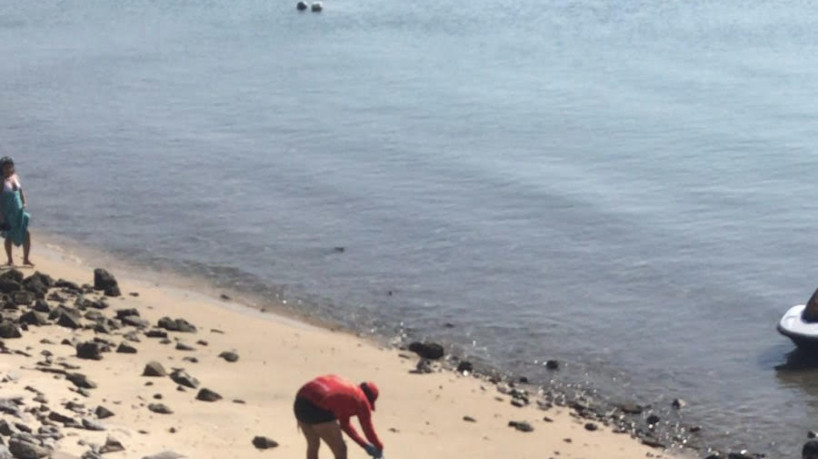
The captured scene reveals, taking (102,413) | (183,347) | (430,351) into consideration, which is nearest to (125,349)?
(183,347)

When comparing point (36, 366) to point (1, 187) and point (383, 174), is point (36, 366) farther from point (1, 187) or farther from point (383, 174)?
point (383, 174)

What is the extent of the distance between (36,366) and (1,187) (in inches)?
215

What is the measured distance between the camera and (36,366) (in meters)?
17.2

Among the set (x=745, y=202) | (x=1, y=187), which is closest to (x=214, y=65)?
(x=745, y=202)

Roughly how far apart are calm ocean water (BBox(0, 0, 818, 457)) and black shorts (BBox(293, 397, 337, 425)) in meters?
8.25

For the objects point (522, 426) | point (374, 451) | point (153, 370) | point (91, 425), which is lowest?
point (522, 426)

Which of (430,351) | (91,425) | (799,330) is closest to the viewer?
(91,425)

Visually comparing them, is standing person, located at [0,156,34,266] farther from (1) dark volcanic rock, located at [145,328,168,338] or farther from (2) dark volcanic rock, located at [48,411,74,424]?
(2) dark volcanic rock, located at [48,411,74,424]

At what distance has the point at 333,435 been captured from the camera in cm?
1345

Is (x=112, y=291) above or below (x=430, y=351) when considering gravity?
above

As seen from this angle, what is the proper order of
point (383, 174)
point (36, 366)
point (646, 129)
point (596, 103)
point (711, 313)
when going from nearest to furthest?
point (36, 366), point (711, 313), point (383, 174), point (646, 129), point (596, 103)

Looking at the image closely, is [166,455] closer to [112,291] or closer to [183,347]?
[183,347]

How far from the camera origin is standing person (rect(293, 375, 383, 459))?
1312cm

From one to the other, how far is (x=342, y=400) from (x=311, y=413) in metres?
0.34
